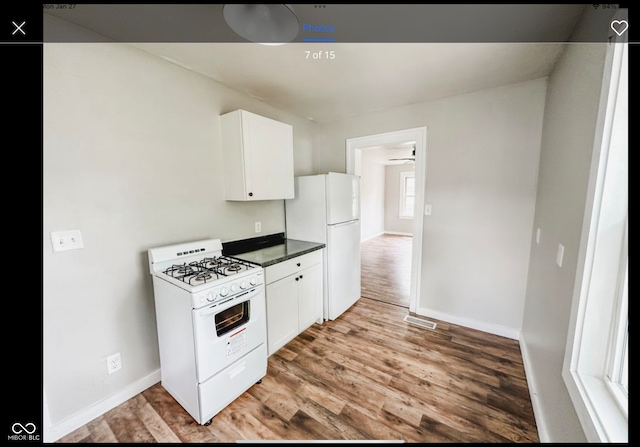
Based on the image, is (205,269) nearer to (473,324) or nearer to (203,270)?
(203,270)

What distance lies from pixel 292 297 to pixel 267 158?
1408 millimetres

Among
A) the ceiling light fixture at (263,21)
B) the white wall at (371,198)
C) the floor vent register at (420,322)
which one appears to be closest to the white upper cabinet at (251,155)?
the ceiling light fixture at (263,21)

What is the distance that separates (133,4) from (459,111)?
2.76 metres

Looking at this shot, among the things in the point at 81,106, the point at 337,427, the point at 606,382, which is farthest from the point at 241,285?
the point at 606,382

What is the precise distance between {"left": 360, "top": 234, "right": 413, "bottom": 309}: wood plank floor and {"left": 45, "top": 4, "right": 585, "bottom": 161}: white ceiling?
2.56 metres

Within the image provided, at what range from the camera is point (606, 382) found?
0.92m

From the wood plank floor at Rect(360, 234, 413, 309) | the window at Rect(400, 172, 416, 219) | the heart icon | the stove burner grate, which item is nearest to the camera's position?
the heart icon

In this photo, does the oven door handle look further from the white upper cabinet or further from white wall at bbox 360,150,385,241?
white wall at bbox 360,150,385,241

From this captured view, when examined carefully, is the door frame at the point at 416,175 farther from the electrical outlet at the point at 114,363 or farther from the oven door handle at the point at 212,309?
the electrical outlet at the point at 114,363

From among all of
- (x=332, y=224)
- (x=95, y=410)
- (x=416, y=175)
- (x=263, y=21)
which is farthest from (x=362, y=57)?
(x=95, y=410)

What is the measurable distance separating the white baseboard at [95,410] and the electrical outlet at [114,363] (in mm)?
175

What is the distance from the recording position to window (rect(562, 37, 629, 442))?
0.84 meters
